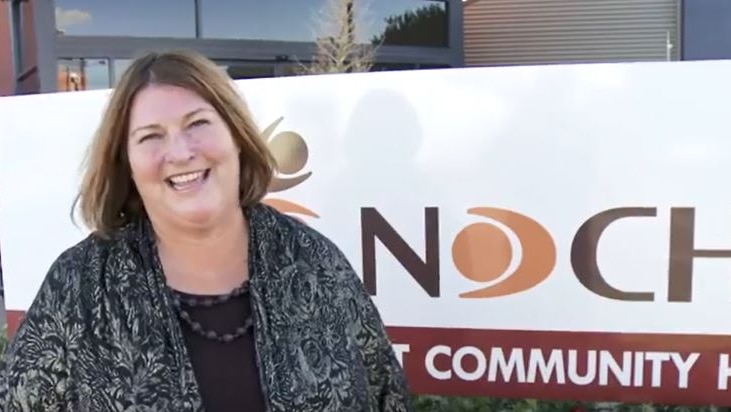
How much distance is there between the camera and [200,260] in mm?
1643

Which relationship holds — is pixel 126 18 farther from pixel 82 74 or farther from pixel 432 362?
pixel 432 362

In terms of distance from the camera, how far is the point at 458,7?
9641 mm

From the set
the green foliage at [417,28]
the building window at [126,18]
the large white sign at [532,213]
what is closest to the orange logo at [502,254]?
the large white sign at [532,213]

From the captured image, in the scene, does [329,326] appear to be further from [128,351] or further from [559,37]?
[559,37]

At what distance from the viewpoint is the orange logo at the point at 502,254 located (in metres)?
2.37

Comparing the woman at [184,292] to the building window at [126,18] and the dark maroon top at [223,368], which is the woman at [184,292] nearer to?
the dark maroon top at [223,368]

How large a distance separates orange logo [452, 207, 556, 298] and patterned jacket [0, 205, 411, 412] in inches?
29.3

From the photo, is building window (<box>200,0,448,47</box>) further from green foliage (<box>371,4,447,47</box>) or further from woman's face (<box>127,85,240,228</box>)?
woman's face (<box>127,85,240,228</box>)

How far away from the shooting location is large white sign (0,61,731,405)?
2.28 meters

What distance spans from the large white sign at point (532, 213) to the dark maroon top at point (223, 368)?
96 centimetres

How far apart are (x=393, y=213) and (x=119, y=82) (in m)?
1.05

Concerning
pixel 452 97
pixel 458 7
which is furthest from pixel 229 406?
pixel 458 7

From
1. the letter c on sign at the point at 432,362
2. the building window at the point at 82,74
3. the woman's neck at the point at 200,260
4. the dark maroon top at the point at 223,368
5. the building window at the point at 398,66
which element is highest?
the building window at the point at 398,66

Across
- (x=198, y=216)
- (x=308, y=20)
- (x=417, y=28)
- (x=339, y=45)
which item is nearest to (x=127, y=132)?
(x=198, y=216)
